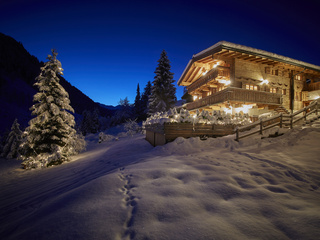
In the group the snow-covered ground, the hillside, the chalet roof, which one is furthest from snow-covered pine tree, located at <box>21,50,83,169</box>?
the hillside

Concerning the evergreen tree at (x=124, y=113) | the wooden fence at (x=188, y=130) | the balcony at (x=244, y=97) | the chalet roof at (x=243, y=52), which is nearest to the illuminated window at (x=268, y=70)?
the chalet roof at (x=243, y=52)

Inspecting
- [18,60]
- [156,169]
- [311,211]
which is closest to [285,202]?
[311,211]

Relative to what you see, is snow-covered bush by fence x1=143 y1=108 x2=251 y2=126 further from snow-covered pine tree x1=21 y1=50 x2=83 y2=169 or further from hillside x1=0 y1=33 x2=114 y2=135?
hillside x1=0 y1=33 x2=114 y2=135

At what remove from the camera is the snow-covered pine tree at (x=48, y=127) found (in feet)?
33.3

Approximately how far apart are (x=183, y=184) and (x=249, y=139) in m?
6.28

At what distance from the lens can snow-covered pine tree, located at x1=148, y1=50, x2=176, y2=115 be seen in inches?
1069

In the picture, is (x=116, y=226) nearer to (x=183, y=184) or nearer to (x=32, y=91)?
(x=183, y=184)

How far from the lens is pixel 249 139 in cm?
786

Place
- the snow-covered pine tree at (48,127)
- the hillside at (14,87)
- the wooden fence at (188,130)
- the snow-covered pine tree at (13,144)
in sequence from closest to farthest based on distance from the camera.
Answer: the wooden fence at (188,130), the snow-covered pine tree at (48,127), the snow-covered pine tree at (13,144), the hillside at (14,87)

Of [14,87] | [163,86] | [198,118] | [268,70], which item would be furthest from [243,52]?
[14,87]

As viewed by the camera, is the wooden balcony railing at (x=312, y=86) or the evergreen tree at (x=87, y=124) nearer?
the wooden balcony railing at (x=312, y=86)

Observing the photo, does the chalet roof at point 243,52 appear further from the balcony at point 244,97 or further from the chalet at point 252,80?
the balcony at point 244,97

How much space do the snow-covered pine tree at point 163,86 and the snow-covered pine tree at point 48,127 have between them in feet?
56.6

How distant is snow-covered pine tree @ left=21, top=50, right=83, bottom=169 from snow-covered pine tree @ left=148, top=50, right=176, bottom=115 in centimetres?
1725
